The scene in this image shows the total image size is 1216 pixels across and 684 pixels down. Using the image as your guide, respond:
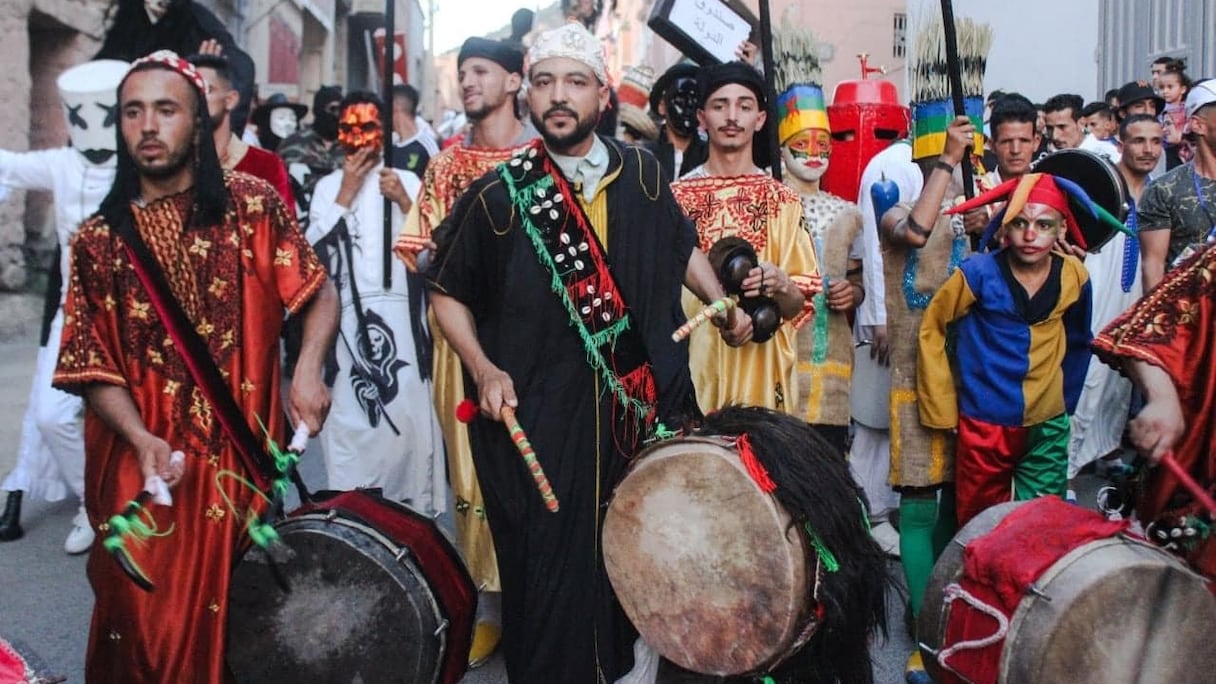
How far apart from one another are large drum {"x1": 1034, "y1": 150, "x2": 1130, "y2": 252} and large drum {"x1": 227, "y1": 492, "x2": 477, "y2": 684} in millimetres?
2627

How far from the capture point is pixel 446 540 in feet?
13.2

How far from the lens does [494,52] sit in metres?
5.87

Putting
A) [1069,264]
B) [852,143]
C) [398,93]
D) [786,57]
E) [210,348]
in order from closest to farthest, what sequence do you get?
[210,348] < [1069,264] < [786,57] < [852,143] < [398,93]

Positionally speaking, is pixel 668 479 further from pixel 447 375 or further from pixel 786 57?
pixel 786 57

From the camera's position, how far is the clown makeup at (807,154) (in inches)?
226

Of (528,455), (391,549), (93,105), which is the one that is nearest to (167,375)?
(391,549)

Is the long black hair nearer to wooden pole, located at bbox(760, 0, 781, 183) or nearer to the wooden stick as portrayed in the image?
the wooden stick

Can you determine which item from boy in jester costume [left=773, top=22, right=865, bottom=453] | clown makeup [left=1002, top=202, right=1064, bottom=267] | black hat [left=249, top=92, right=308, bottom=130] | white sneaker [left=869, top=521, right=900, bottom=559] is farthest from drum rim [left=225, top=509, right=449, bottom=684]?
black hat [left=249, top=92, right=308, bottom=130]

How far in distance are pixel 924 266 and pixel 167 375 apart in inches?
117

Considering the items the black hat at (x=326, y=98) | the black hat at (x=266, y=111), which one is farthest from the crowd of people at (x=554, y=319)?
the black hat at (x=266, y=111)

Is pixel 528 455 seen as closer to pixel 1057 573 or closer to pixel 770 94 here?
pixel 1057 573

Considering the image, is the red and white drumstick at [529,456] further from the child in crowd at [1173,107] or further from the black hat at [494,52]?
the child in crowd at [1173,107]

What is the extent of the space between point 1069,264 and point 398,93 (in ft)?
18.5

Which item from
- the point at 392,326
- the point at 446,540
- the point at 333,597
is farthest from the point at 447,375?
the point at 333,597
